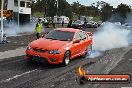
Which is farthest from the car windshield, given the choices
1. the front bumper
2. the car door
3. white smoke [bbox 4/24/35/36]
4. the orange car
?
white smoke [bbox 4/24/35/36]

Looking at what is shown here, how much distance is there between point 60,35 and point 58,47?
5.52 feet

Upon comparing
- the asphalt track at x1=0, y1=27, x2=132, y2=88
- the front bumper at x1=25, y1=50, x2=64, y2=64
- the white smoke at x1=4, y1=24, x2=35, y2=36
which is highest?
the front bumper at x1=25, y1=50, x2=64, y2=64

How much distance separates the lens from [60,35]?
15.5 meters

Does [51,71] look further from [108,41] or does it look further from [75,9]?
[75,9]

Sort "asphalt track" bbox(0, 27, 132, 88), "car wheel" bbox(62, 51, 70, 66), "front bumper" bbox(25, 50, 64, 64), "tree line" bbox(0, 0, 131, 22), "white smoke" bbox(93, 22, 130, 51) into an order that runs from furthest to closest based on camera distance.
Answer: "tree line" bbox(0, 0, 131, 22), "white smoke" bbox(93, 22, 130, 51), "car wheel" bbox(62, 51, 70, 66), "front bumper" bbox(25, 50, 64, 64), "asphalt track" bbox(0, 27, 132, 88)

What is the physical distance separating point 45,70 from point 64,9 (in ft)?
383

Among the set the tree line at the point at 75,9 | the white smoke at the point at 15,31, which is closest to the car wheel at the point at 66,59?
the white smoke at the point at 15,31

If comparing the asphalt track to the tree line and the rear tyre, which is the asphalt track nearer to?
the rear tyre

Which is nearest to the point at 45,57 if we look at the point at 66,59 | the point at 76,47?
the point at 66,59

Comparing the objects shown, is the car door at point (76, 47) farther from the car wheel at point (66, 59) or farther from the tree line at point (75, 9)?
the tree line at point (75, 9)

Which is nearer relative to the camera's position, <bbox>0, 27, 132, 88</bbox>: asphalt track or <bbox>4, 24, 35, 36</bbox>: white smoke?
<bbox>0, 27, 132, 88</bbox>: asphalt track

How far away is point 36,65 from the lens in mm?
14102

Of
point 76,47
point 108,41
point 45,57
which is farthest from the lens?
point 108,41

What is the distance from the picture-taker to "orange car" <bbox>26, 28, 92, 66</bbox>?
13656mm
